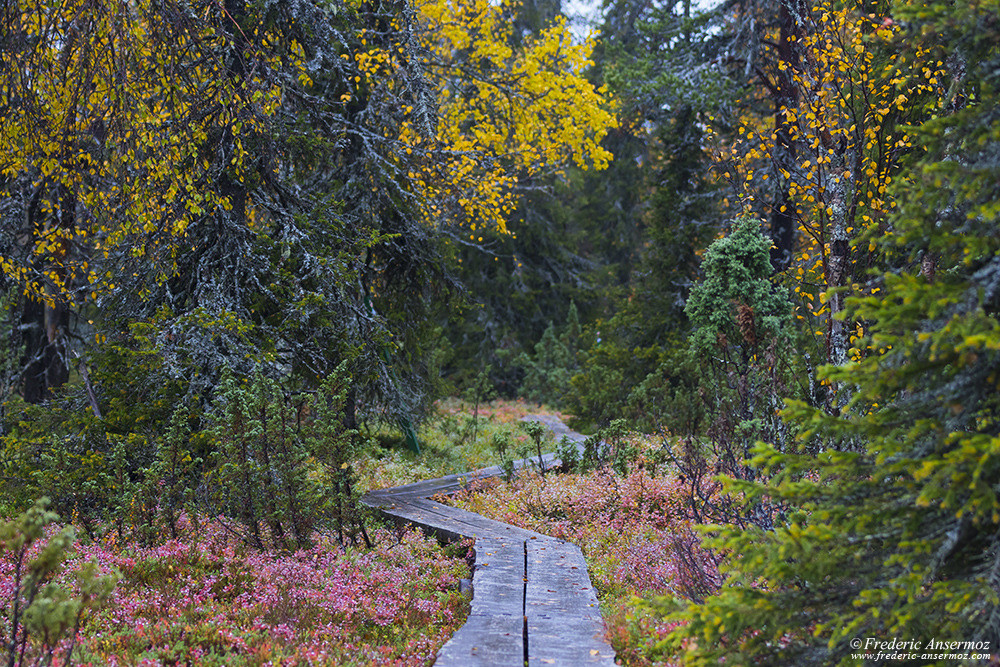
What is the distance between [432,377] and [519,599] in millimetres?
7751

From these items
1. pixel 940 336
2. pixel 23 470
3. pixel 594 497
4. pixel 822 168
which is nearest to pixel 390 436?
pixel 594 497

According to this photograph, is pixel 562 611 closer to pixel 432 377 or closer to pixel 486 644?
pixel 486 644

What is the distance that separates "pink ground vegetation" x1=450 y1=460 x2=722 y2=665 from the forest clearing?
0.14 ft

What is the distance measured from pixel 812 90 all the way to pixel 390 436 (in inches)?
397

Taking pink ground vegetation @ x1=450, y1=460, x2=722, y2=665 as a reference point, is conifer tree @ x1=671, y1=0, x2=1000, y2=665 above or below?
above

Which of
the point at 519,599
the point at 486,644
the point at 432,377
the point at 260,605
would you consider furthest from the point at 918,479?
the point at 432,377

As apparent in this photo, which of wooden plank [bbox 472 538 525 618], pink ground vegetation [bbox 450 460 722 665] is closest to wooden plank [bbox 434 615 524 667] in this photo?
wooden plank [bbox 472 538 525 618]

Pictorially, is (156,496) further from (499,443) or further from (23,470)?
(499,443)

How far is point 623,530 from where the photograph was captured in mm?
7879

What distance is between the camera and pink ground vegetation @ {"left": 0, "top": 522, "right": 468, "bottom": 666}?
4422mm

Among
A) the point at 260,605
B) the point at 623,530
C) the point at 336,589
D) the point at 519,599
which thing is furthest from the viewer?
the point at 623,530

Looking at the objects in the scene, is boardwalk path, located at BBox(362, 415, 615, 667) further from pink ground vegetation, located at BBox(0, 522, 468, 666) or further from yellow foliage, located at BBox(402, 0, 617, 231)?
yellow foliage, located at BBox(402, 0, 617, 231)

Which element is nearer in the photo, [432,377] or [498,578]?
[498,578]

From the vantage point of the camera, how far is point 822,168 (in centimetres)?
637
